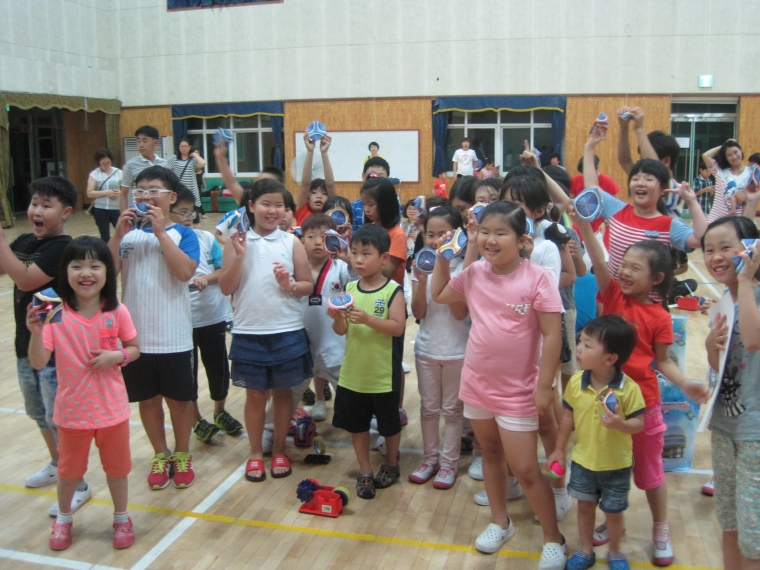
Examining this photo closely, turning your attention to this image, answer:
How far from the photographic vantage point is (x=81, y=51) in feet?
59.1

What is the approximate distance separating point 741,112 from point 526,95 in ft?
15.8

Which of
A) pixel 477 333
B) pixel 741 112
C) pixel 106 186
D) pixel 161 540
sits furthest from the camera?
pixel 741 112

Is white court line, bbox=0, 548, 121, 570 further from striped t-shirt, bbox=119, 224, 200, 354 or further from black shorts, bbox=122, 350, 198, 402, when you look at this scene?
striped t-shirt, bbox=119, 224, 200, 354

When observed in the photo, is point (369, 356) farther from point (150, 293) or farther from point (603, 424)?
point (603, 424)

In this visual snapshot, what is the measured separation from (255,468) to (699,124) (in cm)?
1575

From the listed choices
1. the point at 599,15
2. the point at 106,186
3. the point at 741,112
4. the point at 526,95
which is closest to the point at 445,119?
the point at 526,95

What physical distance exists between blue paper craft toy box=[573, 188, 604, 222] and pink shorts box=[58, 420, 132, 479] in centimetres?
221

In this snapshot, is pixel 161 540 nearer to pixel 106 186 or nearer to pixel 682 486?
pixel 682 486

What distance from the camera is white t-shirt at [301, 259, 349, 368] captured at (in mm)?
4023

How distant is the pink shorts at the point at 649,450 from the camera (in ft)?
9.41

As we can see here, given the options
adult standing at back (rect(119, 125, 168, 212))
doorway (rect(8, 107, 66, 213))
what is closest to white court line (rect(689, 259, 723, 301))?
adult standing at back (rect(119, 125, 168, 212))

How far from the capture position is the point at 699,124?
53.8ft

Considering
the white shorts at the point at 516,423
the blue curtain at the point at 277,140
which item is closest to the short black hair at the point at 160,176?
the white shorts at the point at 516,423

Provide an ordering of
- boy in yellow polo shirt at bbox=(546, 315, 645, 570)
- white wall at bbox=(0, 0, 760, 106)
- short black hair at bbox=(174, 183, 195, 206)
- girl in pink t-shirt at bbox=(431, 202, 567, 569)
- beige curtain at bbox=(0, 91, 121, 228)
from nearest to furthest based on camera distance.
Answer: boy in yellow polo shirt at bbox=(546, 315, 645, 570)
girl in pink t-shirt at bbox=(431, 202, 567, 569)
short black hair at bbox=(174, 183, 195, 206)
beige curtain at bbox=(0, 91, 121, 228)
white wall at bbox=(0, 0, 760, 106)
